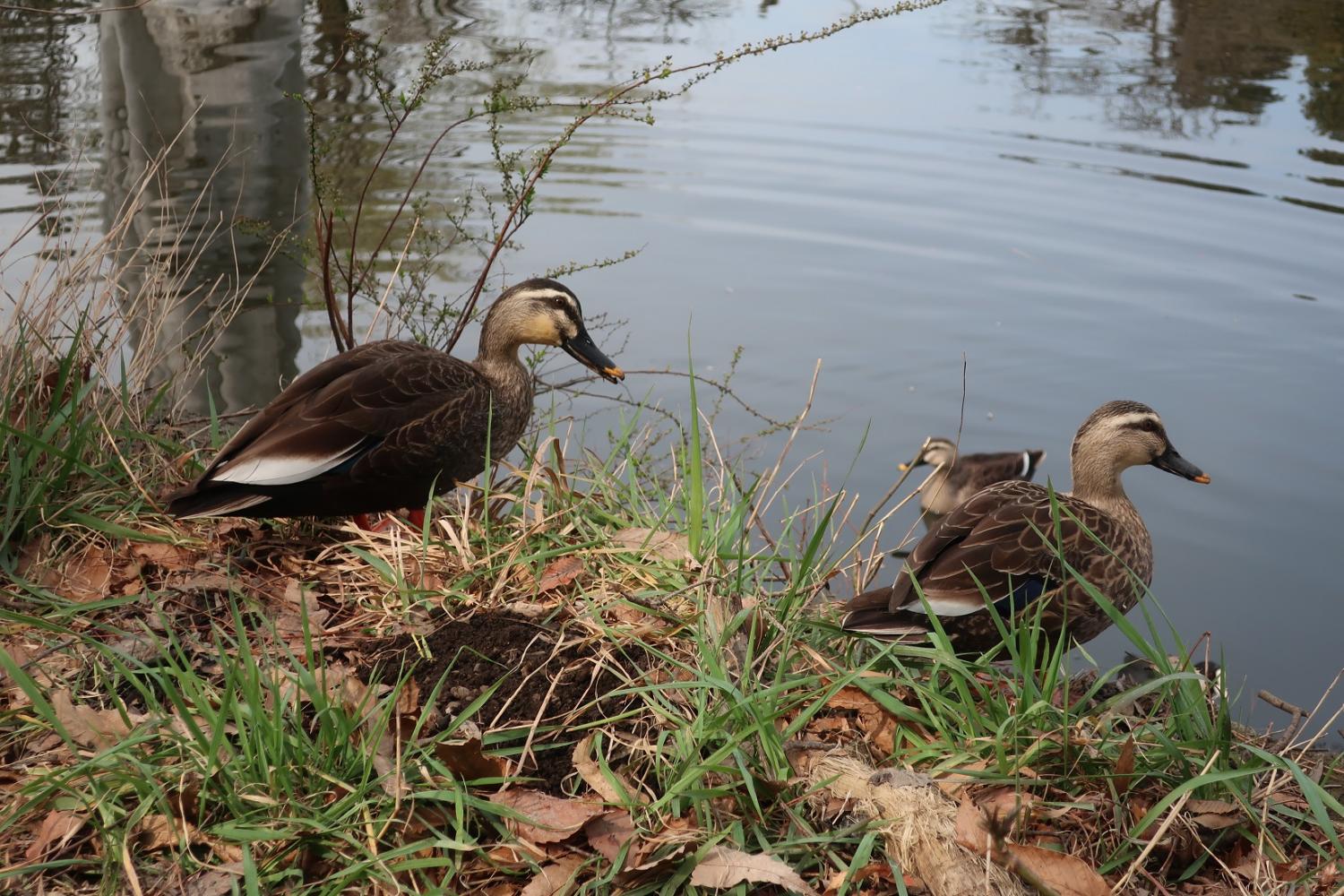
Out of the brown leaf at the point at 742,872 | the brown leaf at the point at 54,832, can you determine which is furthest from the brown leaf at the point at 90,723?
the brown leaf at the point at 742,872

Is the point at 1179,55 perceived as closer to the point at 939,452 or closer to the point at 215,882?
the point at 939,452

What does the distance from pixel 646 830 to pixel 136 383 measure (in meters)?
2.97

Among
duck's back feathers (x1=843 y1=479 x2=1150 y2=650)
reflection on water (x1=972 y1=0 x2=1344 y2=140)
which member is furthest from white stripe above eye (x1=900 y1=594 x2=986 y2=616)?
reflection on water (x1=972 y1=0 x2=1344 y2=140)

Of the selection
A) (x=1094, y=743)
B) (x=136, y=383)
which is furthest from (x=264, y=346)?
(x=1094, y=743)

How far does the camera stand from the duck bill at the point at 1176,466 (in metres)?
5.47

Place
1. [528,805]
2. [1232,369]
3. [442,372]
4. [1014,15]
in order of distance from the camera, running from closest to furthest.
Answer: [528,805] → [442,372] → [1232,369] → [1014,15]

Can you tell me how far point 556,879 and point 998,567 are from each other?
7.26 ft

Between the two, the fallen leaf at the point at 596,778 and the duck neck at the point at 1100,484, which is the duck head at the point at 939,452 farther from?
the fallen leaf at the point at 596,778

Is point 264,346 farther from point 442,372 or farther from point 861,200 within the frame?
point 861,200

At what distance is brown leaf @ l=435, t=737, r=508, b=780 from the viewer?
260cm

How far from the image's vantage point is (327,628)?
329 centimetres

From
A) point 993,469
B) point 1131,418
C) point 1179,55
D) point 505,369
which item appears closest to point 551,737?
point 505,369

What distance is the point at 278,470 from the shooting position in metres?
3.79

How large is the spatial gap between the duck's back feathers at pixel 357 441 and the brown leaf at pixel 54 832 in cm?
125
